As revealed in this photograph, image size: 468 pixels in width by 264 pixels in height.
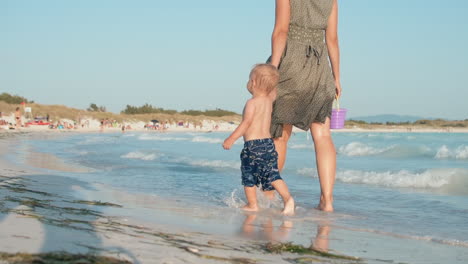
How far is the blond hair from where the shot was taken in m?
4.19

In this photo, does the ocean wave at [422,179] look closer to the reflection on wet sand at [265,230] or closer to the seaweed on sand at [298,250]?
the reflection on wet sand at [265,230]

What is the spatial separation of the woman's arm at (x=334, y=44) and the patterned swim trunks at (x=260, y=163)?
3.06 ft

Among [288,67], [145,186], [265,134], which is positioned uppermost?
[288,67]

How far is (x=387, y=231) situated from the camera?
3.75 m

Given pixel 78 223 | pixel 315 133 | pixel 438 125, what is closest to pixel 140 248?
pixel 78 223

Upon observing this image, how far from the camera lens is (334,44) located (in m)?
4.76

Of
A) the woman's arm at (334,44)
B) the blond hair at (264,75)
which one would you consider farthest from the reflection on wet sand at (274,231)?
the woman's arm at (334,44)

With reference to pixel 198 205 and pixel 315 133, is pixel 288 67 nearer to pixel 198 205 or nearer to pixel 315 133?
pixel 315 133

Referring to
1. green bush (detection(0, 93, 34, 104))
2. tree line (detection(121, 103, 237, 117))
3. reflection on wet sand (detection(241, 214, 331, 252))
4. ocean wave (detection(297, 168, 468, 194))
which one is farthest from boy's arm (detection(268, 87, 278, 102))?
tree line (detection(121, 103, 237, 117))

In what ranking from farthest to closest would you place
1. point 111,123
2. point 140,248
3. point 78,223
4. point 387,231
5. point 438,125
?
1. point 438,125
2. point 111,123
3. point 387,231
4. point 78,223
5. point 140,248

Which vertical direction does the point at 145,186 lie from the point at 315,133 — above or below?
below

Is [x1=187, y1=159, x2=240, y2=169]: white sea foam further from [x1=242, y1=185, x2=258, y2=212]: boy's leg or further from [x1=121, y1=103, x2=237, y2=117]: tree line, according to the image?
[x1=121, y1=103, x2=237, y2=117]: tree line

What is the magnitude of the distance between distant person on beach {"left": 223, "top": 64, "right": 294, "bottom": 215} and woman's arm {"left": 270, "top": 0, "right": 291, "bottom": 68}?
0.22 metres

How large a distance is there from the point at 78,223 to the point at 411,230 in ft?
7.50
